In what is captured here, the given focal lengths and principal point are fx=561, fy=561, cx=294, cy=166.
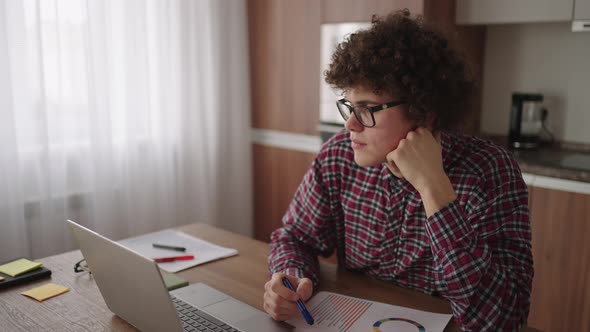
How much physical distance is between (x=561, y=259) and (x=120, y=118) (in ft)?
7.15

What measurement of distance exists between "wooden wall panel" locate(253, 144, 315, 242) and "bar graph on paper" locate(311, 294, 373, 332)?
1.98m

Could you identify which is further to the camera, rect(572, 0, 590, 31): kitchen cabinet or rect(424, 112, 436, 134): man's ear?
rect(572, 0, 590, 31): kitchen cabinet

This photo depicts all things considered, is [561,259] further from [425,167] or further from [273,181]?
[273,181]

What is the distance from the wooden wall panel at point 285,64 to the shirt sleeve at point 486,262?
6.48 ft

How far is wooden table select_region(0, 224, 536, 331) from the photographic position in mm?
1176

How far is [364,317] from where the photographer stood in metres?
1.18

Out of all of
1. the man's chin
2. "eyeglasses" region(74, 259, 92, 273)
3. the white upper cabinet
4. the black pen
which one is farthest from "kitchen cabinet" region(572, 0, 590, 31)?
"eyeglasses" region(74, 259, 92, 273)

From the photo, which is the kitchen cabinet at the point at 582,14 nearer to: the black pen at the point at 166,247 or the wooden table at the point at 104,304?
the wooden table at the point at 104,304

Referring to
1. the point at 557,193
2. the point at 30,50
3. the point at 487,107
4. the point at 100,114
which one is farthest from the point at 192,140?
Result: the point at 557,193

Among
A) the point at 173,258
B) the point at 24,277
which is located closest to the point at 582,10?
the point at 173,258

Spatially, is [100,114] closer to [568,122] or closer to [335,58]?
[335,58]

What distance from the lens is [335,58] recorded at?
1.43 metres

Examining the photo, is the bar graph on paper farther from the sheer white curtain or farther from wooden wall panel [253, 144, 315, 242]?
wooden wall panel [253, 144, 315, 242]

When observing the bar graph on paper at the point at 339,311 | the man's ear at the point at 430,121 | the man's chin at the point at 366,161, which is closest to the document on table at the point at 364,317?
the bar graph on paper at the point at 339,311
